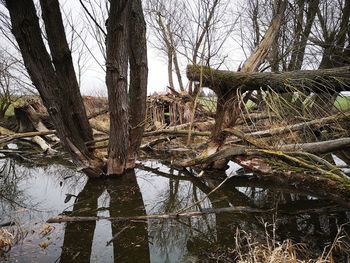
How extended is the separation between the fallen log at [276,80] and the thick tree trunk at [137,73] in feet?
2.50

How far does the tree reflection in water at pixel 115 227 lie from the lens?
123 inches

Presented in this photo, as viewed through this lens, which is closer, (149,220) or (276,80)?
(149,220)

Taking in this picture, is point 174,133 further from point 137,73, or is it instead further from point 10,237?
point 10,237

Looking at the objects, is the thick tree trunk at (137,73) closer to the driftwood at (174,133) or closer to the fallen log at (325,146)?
the driftwood at (174,133)

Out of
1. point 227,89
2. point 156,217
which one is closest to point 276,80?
point 227,89

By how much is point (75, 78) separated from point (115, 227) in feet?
7.13

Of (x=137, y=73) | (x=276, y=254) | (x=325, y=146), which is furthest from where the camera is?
(x=137, y=73)

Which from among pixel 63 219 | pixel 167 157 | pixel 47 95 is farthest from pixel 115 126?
pixel 167 157

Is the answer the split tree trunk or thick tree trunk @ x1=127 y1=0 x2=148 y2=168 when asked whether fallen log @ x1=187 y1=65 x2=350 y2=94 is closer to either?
the split tree trunk

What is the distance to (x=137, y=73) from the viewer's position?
198 inches

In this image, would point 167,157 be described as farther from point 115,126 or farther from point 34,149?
point 34,149

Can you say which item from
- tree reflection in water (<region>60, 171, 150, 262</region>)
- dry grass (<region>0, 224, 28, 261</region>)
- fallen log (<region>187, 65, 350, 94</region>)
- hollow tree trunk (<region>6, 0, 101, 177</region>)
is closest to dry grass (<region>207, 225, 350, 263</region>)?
tree reflection in water (<region>60, 171, 150, 262</region>)

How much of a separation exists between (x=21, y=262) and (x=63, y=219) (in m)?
0.91

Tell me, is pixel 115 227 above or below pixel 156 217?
below
